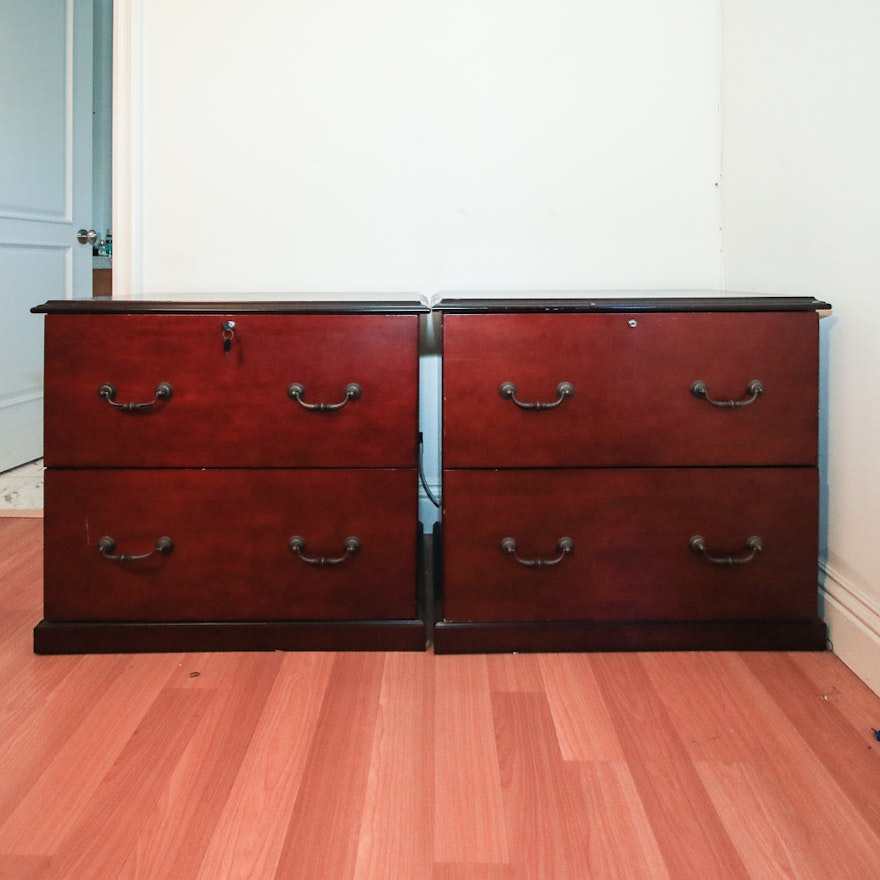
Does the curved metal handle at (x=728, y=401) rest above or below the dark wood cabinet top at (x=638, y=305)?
below

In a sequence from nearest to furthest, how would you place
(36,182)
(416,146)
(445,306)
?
1. (445,306)
2. (416,146)
3. (36,182)

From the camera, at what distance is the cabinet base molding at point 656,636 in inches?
58.2

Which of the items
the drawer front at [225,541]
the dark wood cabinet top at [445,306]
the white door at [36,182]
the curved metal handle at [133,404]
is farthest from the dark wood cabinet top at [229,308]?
the white door at [36,182]

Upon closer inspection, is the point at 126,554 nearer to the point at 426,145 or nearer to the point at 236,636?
the point at 236,636

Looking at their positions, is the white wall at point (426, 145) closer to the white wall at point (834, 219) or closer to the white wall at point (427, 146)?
the white wall at point (427, 146)

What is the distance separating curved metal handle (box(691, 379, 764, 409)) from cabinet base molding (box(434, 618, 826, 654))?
374 mm

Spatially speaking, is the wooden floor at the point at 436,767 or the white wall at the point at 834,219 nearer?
the wooden floor at the point at 436,767

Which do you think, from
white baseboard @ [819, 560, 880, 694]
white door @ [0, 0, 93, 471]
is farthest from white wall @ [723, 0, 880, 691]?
white door @ [0, 0, 93, 471]

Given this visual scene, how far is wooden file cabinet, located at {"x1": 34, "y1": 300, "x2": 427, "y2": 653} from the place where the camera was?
1434 mm

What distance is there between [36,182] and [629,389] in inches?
92.3

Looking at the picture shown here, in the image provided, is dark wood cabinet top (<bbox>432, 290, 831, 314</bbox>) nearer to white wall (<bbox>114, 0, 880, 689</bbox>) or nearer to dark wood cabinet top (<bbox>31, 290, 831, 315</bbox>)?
dark wood cabinet top (<bbox>31, 290, 831, 315</bbox>)

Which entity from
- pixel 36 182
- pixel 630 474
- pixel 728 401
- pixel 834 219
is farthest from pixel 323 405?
pixel 36 182

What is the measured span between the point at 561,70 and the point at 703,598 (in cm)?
115

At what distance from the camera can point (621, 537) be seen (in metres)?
1.46
